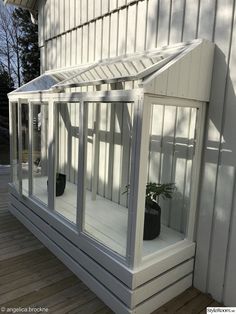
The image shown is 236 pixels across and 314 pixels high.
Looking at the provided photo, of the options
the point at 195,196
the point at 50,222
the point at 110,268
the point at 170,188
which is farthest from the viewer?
the point at 50,222

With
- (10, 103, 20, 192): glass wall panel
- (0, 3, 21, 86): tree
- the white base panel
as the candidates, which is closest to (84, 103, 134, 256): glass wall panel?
the white base panel

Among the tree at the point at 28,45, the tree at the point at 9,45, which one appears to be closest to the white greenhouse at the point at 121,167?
the tree at the point at 28,45

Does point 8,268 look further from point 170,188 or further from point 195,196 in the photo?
point 195,196

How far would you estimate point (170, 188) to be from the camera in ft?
8.63

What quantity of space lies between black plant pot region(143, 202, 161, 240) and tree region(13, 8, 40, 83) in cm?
1370

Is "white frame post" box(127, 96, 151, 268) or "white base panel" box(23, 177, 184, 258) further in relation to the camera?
"white base panel" box(23, 177, 184, 258)

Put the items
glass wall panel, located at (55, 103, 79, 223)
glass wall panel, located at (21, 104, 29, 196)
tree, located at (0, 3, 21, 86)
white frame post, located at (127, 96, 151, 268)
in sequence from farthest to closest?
tree, located at (0, 3, 21, 86) → glass wall panel, located at (55, 103, 79, 223) → glass wall panel, located at (21, 104, 29, 196) → white frame post, located at (127, 96, 151, 268)

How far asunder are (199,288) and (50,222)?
1.68m

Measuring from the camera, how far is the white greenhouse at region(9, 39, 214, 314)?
2.01 m

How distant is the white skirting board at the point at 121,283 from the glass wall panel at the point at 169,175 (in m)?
0.27

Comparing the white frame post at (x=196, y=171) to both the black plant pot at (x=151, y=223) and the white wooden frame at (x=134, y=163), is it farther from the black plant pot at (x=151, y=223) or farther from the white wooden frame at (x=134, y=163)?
the black plant pot at (x=151, y=223)

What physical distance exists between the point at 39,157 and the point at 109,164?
107 centimetres

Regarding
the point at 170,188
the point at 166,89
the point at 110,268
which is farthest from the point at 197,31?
the point at 110,268

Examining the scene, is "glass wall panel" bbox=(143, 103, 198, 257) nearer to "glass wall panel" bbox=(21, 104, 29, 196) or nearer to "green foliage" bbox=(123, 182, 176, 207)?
"green foliage" bbox=(123, 182, 176, 207)
